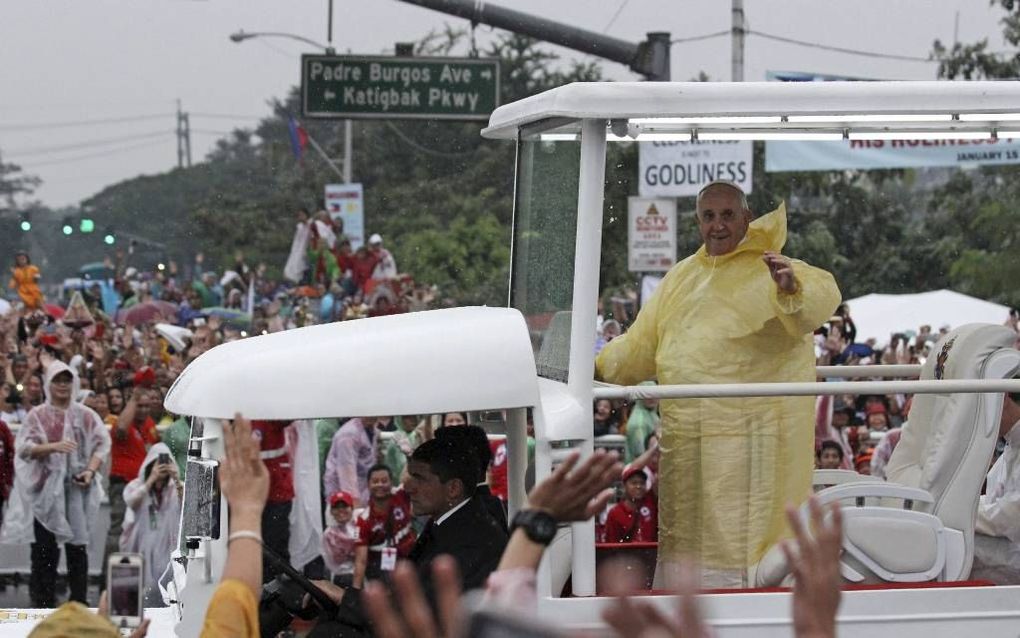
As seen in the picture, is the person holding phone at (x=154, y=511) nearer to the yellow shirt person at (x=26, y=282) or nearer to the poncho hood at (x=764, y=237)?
the poncho hood at (x=764, y=237)

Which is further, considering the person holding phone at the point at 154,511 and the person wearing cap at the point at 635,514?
the person holding phone at the point at 154,511

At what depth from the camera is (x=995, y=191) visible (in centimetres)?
3300

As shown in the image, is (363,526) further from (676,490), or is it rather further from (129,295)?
(129,295)

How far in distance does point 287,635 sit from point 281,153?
177 ft

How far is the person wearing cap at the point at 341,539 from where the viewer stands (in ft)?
22.1

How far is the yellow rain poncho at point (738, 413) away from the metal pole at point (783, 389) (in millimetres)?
376

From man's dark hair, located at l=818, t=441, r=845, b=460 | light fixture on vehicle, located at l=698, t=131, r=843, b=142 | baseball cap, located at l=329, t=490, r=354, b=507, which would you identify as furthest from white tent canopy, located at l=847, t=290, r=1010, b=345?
light fixture on vehicle, located at l=698, t=131, r=843, b=142

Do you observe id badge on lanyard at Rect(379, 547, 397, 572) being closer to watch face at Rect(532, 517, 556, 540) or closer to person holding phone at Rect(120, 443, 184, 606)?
watch face at Rect(532, 517, 556, 540)

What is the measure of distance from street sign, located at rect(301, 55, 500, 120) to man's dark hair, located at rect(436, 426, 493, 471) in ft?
32.6

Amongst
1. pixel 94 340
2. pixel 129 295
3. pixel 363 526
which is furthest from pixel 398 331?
pixel 129 295

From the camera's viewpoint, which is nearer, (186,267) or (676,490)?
(676,490)

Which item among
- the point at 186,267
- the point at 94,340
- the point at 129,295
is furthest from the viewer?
the point at 186,267

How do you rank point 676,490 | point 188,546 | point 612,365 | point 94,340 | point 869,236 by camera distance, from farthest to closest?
point 869,236
point 94,340
point 612,365
point 676,490
point 188,546

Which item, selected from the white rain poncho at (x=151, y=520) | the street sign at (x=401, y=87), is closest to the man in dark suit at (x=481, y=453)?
the white rain poncho at (x=151, y=520)
